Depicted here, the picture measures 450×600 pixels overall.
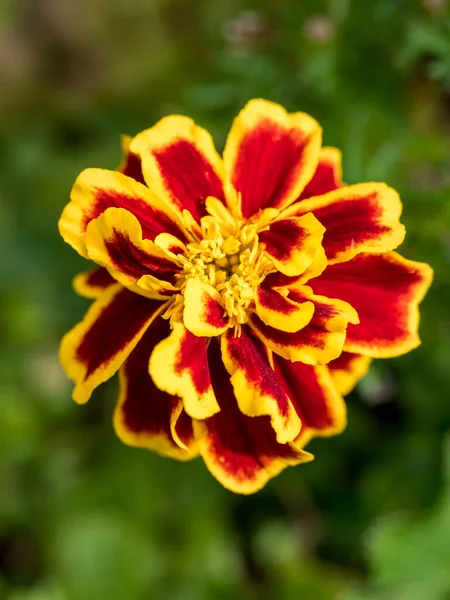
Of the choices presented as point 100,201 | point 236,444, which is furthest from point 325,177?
point 236,444

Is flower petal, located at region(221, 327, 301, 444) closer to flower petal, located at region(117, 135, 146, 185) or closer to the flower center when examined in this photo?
the flower center

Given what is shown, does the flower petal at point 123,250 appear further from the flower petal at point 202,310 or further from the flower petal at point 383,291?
the flower petal at point 383,291

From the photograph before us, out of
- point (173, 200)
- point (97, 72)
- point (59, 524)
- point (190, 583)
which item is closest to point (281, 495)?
point (190, 583)

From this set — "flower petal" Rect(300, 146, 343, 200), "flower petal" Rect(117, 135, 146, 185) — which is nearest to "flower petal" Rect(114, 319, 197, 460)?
"flower petal" Rect(117, 135, 146, 185)

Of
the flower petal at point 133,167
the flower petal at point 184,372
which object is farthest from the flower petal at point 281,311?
the flower petal at point 133,167

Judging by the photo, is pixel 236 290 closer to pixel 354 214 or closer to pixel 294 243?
pixel 294 243
